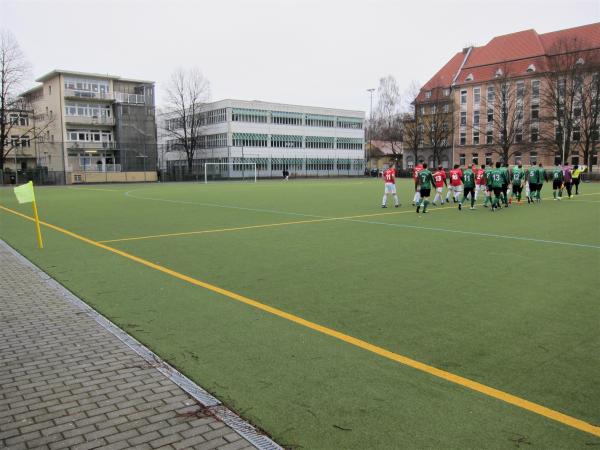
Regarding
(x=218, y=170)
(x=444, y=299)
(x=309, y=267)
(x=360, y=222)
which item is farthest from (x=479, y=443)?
(x=218, y=170)

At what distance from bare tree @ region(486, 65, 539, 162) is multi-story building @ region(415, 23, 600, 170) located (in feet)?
0.49

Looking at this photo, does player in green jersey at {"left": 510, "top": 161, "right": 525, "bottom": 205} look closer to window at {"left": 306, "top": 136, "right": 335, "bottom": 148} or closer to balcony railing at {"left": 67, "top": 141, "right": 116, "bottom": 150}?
balcony railing at {"left": 67, "top": 141, "right": 116, "bottom": 150}

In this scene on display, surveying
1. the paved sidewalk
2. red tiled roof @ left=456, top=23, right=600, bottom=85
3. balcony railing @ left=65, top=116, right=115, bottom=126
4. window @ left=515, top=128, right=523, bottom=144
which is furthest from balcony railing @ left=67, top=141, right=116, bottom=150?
the paved sidewalk

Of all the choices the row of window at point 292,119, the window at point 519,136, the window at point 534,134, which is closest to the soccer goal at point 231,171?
the row of window at point 292,119

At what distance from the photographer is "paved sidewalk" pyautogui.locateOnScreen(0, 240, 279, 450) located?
135 inches

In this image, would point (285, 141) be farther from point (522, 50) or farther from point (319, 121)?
point (522, 50)

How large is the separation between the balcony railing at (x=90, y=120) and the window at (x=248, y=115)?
58.9 feet

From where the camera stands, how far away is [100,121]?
6988cm

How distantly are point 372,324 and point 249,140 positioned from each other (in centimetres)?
→ 7542

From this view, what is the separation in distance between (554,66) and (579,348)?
72.7 meters

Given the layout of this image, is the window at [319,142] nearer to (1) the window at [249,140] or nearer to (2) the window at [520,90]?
(1) the window at [249,140]

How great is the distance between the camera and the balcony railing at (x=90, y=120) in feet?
222

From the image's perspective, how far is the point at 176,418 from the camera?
3672 millimetres

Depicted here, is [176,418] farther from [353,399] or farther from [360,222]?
[360,222]
